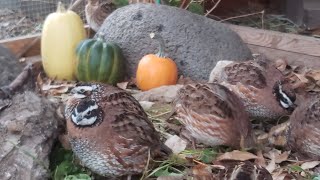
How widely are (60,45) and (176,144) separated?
1940mm

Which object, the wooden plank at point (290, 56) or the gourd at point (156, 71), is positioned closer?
the gourd at point (156, 71)

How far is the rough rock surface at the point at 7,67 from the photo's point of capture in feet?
14.3

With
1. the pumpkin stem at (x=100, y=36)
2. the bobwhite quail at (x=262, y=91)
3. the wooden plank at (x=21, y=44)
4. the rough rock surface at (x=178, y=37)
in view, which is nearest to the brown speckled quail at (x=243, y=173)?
the bobwhite quail at (x=262, y=91)

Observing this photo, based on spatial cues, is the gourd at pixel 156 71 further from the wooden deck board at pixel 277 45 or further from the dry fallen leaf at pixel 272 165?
the dry fallen leaf at pixel 272 165

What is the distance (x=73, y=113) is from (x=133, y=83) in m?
1.96

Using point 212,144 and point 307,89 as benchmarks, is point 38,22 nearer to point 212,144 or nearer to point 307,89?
point 307,89

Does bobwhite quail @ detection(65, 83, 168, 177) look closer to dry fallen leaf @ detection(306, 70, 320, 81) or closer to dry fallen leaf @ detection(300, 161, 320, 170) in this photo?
dry fallen leaf @ detection(300, 161, 320, 170)

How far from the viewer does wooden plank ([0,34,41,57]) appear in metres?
5.25

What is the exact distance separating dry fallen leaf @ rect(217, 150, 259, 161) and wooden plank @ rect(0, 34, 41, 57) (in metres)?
2.65

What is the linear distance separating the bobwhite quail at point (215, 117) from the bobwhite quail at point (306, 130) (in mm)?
230

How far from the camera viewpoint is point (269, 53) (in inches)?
220

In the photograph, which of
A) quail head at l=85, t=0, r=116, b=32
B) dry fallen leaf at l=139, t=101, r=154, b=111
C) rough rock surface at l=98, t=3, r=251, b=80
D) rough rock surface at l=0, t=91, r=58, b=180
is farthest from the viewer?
quail head at l=85, t=0, r=116, b=32

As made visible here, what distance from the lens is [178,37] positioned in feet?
16.4

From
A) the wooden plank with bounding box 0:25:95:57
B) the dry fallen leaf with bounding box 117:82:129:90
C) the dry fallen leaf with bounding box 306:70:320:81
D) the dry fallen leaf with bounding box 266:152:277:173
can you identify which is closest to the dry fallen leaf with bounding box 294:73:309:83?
the dry fallen leaf with bounding box 306:70:320:81
